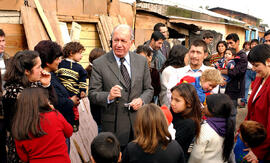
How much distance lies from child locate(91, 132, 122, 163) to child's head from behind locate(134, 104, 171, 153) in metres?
0.21

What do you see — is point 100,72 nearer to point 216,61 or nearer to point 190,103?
point 190,103

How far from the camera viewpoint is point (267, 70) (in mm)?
2549

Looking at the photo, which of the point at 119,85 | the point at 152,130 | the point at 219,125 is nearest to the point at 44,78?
the point at 119,85

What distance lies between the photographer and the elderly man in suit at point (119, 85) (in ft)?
8.76

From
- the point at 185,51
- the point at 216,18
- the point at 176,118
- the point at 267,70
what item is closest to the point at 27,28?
the point at 185,51

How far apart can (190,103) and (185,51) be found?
1531 millimetres

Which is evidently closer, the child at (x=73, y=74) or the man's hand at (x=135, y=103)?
the man's hand at (x=135, y=103)

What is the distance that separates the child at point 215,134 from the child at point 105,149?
1069mm

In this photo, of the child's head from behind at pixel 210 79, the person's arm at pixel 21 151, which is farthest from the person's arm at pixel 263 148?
the person's arm at pixel 21 151

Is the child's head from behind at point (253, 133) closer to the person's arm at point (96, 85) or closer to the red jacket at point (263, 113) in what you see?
the red jacket at point (263, 113)

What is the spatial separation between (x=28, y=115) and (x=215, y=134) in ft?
6.10

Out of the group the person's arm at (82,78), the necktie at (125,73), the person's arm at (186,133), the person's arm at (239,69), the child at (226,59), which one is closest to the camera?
the person's arm at (186,133)

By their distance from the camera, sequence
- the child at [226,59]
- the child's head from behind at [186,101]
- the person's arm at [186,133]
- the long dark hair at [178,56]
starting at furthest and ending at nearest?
1. the child at [226,59]
2. the long dark hair at [178,56]
3. the child's head from behind at [186,101]
4. the person's arm at [186,133]

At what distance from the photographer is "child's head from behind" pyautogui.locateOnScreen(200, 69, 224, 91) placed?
10.1 feet
